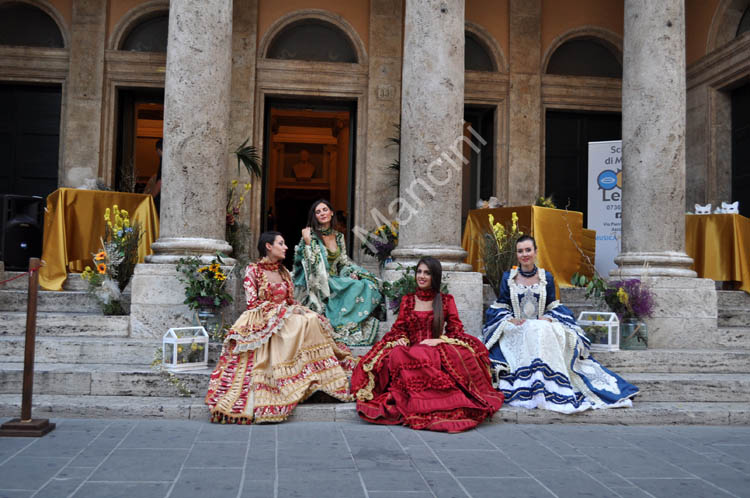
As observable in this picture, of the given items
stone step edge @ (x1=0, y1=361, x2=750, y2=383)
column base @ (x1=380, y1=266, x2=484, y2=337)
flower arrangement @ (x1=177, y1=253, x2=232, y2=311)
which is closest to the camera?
stone step edge @ (x1=0, y1=361, x2=750, y2=383)

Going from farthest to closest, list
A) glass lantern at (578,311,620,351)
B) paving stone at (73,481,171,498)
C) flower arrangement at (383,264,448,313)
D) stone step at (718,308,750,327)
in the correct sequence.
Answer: stone step at (718,308,750,327), glass lantern at (578,311,620,351), flower arrangement at (383,264,448,313), paving stone at (73,481,171,498)

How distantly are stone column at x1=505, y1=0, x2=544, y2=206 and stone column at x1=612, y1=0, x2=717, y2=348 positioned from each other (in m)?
3.91

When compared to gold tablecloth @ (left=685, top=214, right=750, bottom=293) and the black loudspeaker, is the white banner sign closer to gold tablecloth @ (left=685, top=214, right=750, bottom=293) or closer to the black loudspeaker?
gold tablecloth @ (left=685, top=214, right=750, bottom=293)

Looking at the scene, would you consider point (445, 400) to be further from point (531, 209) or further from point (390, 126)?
point (390, 126)

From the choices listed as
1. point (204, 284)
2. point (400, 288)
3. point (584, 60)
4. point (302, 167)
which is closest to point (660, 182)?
point (400, 288)

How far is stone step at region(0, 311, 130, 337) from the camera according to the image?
704cm

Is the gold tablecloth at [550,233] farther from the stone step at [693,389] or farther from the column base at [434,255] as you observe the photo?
the stone step at [693,389]

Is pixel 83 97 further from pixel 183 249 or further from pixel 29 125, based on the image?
pixel 183 249

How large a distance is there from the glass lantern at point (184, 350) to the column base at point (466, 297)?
79.9 inches

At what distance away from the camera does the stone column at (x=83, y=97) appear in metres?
11.1

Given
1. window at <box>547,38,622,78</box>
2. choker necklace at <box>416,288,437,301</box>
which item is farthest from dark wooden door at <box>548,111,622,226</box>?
choker necklace at <box>416,288,437,301</box>

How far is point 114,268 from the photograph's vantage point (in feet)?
24.8

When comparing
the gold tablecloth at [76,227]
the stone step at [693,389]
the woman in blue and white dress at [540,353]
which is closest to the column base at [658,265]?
the stone step at [693,389]

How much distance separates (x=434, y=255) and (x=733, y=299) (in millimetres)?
4443
